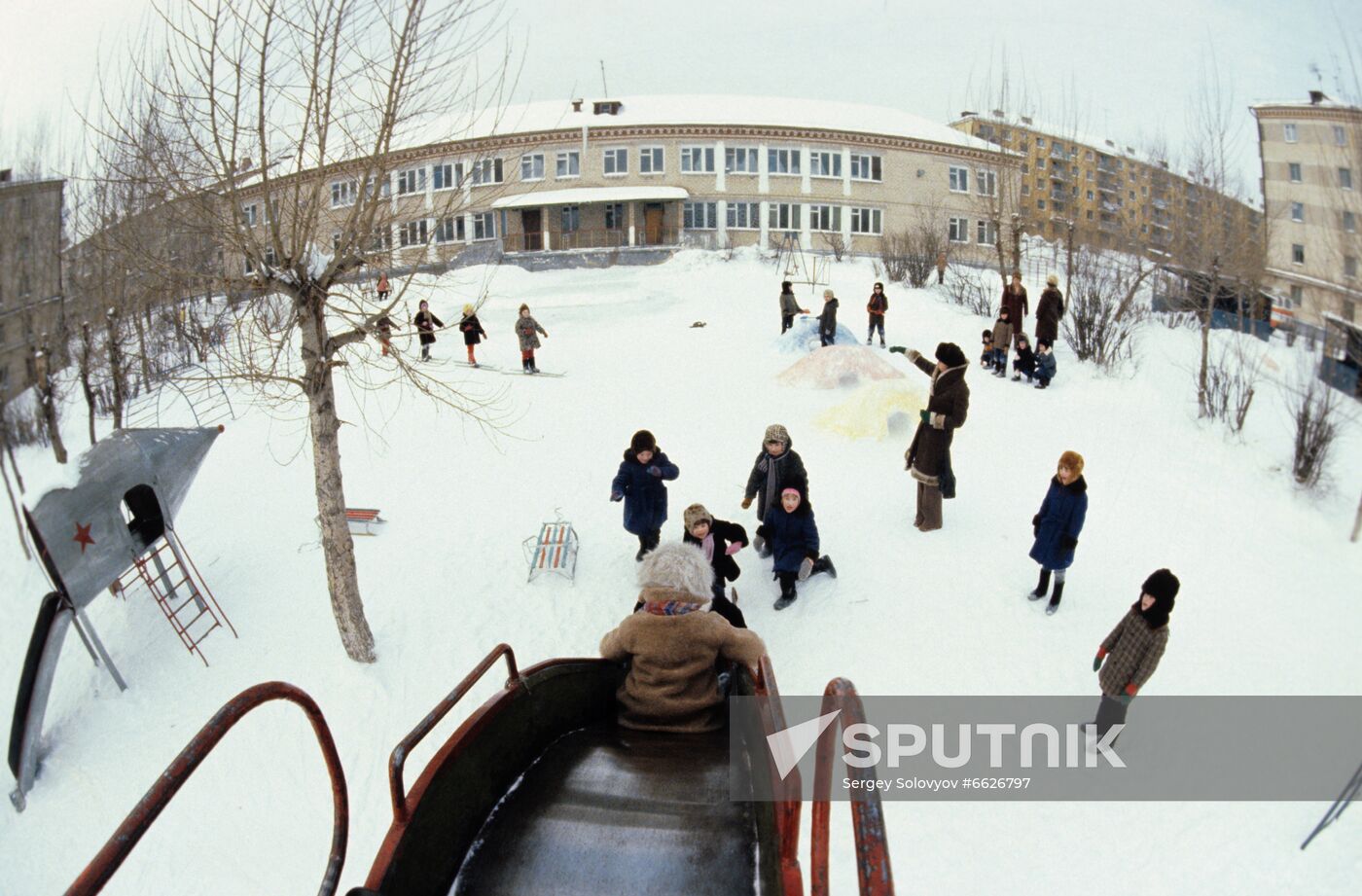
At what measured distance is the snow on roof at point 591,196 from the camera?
109 feet

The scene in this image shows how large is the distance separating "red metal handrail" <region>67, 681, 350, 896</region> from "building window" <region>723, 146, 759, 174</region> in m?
36.1

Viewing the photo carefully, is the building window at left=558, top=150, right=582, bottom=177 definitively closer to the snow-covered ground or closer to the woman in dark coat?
the snow-covered ground

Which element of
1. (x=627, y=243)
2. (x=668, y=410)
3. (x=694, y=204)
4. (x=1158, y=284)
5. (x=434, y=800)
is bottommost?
(x=434, y=800)

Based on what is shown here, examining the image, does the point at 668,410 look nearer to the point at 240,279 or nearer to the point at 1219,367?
the point at 240,279

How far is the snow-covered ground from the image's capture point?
4879 mm

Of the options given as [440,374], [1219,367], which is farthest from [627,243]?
[1219,367]

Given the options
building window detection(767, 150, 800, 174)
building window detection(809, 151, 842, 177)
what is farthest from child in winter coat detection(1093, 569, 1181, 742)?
building window detection(809, 151, 842, 177)

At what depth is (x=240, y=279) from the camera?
6.14m

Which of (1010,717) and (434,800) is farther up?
(434,800)

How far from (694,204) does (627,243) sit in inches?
163

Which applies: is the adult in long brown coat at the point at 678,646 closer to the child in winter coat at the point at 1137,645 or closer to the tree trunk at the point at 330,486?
the child in winter coat at the point at 1137,645

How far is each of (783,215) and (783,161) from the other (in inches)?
103

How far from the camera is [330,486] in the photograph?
266 inches

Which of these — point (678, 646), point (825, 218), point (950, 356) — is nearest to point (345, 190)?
point (678, 646)
